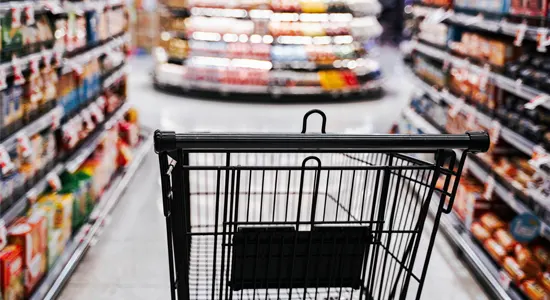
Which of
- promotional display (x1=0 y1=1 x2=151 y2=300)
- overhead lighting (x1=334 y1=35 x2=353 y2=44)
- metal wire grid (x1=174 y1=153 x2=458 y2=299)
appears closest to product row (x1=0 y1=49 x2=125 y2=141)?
promotional display (x1=0 y1=1 x2=151 y2=300)

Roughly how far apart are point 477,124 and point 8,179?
303 centimetres

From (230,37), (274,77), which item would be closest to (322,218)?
(274,77)

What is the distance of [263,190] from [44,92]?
5.40 feet

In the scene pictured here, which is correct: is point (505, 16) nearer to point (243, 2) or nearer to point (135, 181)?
point (135, 181)

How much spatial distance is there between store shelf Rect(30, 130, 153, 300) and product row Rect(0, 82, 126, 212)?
43cm

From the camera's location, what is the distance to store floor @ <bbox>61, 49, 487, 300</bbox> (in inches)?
129

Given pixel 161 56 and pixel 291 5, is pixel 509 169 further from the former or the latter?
pixel 161 56

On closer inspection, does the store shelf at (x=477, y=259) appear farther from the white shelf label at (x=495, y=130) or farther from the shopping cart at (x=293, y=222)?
the shopping cart at (x=293, y=222)

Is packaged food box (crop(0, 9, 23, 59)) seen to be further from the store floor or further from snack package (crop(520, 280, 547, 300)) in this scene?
snack package (crop(520, 280, 547, 300))

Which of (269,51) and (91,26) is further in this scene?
(269,51)

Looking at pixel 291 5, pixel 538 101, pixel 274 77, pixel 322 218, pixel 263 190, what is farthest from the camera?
pixel 291 5

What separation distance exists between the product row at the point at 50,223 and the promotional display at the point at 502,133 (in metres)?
2.34

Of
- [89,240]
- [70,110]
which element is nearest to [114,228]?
[89,240]

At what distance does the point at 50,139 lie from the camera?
137 inches
